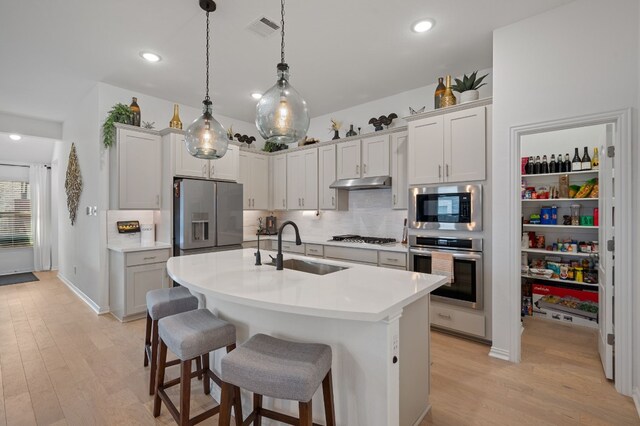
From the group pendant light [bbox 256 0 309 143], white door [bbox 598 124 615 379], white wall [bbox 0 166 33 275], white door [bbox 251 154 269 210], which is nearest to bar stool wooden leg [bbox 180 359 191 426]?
pendant light [bbox 256 0 309 143]

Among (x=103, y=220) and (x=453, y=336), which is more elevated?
(x=103, y=220)

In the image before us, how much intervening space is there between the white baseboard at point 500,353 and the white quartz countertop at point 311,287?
144 centimetres

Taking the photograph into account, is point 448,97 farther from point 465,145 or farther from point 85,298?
point 85,298

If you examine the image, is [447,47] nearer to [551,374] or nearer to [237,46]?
[237,46]

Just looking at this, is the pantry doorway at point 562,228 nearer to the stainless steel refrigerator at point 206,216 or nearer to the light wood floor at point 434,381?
the light wood floor at point 434,381

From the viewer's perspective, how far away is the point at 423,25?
2.66 metres

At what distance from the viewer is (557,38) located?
246 centimetres

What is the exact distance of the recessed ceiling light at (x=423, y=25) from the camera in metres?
2.61

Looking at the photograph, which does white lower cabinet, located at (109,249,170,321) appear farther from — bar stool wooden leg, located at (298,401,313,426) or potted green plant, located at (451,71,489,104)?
potted green plant, located at (451,71,489,104)

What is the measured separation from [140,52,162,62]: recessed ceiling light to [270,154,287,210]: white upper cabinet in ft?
7.63

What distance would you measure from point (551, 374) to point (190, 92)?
197 inches

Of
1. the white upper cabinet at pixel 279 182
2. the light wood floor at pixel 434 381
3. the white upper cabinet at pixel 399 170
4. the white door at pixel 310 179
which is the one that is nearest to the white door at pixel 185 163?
the white upper cabinet at pixel 279 182

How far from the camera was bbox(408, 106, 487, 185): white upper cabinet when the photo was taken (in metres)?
2.96

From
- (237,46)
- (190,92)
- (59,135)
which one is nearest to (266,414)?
(237,46)
